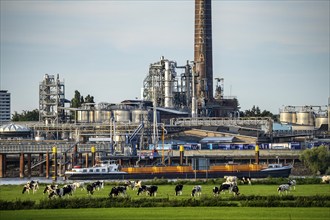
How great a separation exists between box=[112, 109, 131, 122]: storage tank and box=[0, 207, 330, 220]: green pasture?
112m

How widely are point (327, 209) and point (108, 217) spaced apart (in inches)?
488

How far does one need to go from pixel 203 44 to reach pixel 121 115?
2771 cm

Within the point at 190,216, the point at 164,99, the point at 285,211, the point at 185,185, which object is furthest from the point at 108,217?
the point at 164,99

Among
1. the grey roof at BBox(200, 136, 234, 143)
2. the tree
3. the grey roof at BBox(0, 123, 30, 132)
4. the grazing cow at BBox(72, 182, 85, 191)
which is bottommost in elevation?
the grazing cow at BBox(72, 182, 85, 191)

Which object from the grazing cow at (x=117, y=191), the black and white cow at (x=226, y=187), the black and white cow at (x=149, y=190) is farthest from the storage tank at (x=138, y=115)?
the grazing cow at (x=117, y=191)

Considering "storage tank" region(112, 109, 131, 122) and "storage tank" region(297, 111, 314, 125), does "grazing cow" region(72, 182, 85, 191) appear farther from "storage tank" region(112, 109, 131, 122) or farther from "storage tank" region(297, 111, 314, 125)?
"storage tank" region(297, 111, 314, 125)

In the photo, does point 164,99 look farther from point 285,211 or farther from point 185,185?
point 285,211

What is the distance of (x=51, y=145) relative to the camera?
140 metres

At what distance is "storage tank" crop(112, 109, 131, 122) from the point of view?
574 feet

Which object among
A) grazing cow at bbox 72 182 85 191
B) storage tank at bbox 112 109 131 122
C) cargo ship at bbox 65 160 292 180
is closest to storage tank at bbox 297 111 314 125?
storage tank at bbox 112 109 131 122

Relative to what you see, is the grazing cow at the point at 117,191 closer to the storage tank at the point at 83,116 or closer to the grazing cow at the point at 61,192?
the grazing cow at the point at 61,192

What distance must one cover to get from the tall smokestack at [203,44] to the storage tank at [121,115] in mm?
22266

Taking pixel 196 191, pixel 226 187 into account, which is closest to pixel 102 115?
pixel 226 187

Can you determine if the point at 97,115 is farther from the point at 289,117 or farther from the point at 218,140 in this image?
the point at 289,117
